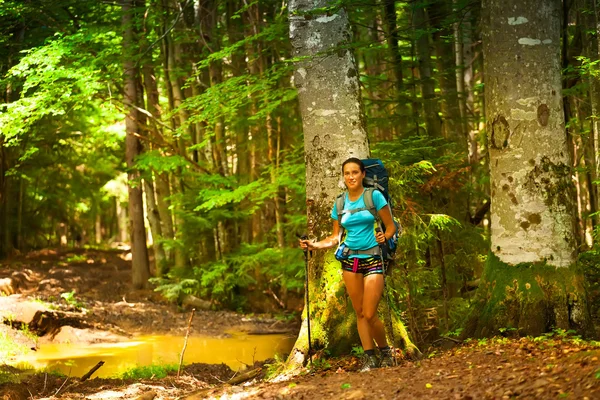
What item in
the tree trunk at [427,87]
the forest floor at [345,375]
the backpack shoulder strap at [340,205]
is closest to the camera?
the forest floor at [345,375]

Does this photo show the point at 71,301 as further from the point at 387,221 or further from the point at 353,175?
the point at 387,221

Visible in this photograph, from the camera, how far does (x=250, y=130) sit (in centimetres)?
1867

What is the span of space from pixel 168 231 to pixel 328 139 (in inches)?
528

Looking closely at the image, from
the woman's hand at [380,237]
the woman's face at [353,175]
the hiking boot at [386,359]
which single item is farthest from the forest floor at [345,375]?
the woman's face at [353,175]

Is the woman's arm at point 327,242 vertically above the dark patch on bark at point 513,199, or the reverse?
the dark patch on bark at point 513,199

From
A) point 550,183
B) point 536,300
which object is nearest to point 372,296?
point 536,300

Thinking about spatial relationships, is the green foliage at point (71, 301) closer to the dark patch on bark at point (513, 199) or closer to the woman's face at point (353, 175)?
the woman's face at point (353, 175)

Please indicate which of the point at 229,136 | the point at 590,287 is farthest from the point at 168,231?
the point at 590,287

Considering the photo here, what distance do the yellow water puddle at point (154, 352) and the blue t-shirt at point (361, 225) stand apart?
5470mm

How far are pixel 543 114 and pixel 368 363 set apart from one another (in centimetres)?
300

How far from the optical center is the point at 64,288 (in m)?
19.8

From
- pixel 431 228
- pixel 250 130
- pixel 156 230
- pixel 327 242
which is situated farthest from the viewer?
pixel 156 230

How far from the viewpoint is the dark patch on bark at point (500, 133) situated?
6328mm

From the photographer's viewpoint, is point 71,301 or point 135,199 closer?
point 71,301
